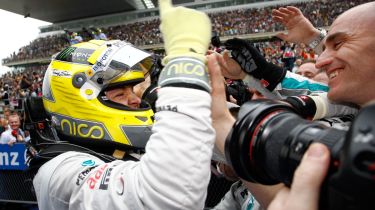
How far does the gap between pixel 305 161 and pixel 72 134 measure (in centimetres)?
140

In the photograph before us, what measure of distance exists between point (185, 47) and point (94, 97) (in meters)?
0.90

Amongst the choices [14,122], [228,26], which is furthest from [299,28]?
[228,26]

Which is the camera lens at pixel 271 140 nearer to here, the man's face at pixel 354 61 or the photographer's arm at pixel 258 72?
the man's face at pixel 354 61

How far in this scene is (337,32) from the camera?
153 cm

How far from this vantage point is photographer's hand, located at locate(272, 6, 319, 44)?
2.33 metres

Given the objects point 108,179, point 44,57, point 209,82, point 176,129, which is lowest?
point 44,57

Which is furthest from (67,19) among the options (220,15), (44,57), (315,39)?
(315,39)

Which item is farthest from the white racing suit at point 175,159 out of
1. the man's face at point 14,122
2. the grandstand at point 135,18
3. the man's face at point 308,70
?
the grandstand at point 135,18

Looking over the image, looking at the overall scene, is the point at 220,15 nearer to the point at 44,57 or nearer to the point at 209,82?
the point at 44,57

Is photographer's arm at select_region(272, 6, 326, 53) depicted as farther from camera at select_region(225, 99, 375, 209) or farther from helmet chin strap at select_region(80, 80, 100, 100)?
camera at select_region(225, 99, 375, 209)

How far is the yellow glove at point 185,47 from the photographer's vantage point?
108cm

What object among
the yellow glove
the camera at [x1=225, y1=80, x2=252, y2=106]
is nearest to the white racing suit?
the yellow glove

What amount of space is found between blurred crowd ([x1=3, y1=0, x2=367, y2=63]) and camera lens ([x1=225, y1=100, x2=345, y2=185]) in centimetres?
2392

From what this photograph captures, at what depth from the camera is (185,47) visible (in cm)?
110
